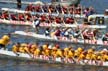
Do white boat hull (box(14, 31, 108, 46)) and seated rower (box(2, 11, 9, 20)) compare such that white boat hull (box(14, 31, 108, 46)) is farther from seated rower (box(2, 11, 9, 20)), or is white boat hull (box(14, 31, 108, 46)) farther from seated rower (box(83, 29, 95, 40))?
seated rower (box(2, 11, 9, 20))

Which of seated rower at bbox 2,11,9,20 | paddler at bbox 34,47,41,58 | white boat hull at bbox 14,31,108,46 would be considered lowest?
seated rower at bbox 2,11,9,20

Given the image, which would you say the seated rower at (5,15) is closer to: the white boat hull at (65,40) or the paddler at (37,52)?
the white boat hull at (65,40)

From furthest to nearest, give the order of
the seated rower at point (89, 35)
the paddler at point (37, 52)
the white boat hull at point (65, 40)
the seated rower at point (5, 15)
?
the seated rower at point (5, 15) < the seated rower at point (89, 35) < the white boat hull at point (65, 40) < the paddler at point (37, 52)

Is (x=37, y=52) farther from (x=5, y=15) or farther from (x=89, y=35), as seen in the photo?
(x=5, y=15)

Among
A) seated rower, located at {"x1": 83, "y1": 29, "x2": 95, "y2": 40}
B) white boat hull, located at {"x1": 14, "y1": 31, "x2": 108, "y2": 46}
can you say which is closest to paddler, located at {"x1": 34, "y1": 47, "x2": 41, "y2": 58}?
white boat hull, located at {"x1": 14, "y1": 31, "x2": 108, "y2": 46}

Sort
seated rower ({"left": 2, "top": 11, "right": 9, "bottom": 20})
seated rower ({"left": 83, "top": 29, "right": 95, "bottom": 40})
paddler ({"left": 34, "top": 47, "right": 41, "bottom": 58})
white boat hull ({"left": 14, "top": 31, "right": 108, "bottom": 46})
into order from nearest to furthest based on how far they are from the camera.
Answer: paddler ({"left": 34, "top": 47, "right": 41, "bottom": 58}) < white boat hull ({"left": 14, "top": 31, "right": 108, "bottom": 46}) < seated rower ({"left": 83, "top": 29, "right": 95, "bottom": 40}) < seated rower ({"left": 2, "top": 11, "right": 9, "bottom": 20})

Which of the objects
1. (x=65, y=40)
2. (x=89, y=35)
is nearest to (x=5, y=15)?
(x=65, y=40)

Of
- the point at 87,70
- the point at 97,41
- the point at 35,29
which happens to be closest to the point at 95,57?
the point at 87,70

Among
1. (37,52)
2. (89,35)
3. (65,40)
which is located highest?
(37,52)

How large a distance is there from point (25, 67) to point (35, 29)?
73.2 feet

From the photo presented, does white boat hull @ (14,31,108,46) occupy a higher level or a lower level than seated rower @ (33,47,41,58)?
lower

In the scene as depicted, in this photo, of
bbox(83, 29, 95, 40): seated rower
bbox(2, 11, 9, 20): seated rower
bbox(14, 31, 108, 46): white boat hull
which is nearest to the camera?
bbox(14, 31, 108, 46): white boat hull

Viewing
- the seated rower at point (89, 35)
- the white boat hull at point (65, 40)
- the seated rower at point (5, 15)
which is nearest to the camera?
the white boat hull at point (65, 40)

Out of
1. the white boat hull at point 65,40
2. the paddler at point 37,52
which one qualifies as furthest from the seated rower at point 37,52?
the white boat hull at point 65,40
